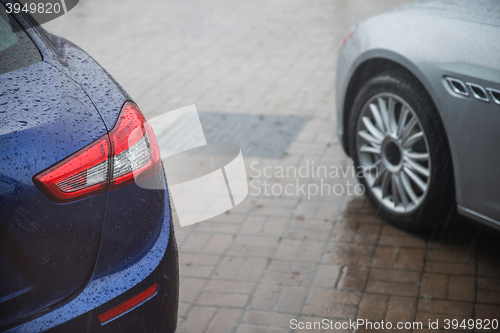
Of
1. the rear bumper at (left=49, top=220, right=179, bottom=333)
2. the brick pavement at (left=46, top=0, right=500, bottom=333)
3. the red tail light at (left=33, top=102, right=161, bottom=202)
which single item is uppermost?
the red tail light at (left=33, top=102, right=161, bottom=202)

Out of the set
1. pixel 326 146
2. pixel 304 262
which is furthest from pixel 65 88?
pixel 326 146

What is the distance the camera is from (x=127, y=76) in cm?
677

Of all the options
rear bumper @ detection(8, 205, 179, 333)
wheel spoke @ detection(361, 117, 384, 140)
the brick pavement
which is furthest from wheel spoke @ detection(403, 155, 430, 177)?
rear bumper @ detection(8, 205, 179, 333)

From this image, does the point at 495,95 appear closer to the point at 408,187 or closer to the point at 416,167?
the point at 416,167

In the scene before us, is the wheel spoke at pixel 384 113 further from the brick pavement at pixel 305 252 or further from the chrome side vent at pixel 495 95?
the chrome side vent at pixel 495 95

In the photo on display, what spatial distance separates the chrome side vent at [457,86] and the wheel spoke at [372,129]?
0.72 meters

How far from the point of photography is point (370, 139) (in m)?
3.45

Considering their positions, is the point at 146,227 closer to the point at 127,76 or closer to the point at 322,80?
the point at 322,80

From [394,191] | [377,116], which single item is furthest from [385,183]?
[377,116]

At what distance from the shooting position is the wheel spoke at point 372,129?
11.1ft

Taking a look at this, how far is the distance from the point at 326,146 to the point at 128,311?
9.99ft

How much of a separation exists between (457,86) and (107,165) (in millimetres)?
1796

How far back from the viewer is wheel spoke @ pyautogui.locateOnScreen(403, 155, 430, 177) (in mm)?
3041

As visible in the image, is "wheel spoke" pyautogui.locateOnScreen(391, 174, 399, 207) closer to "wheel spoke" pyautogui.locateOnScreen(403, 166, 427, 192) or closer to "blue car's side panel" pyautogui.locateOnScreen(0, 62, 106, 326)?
"wheel spoke" pyautogui.locateOnScreen(403, 166, 427, 192)
